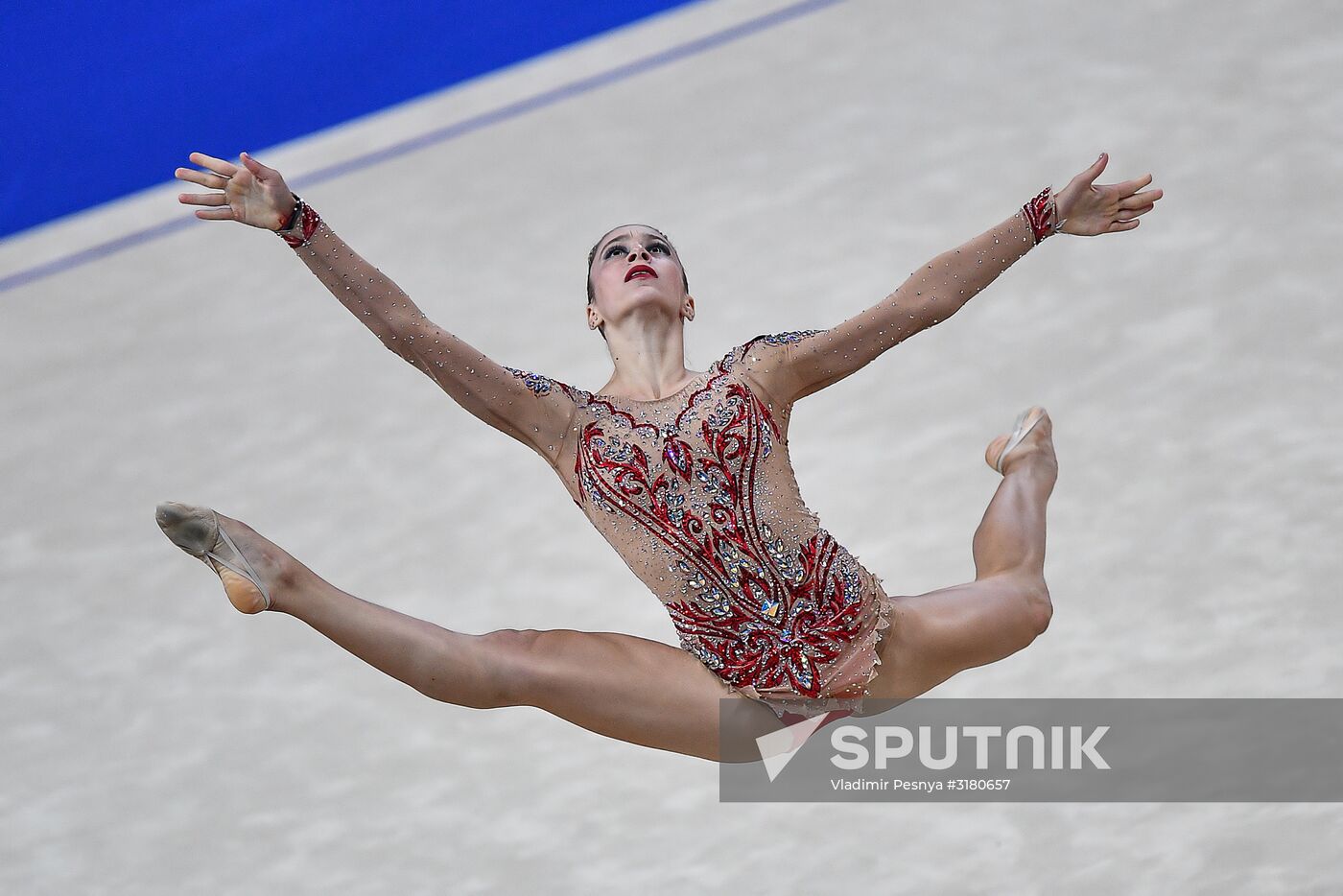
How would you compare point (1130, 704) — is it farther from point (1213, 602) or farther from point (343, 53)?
point (343, 53)

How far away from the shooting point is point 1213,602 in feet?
18.6

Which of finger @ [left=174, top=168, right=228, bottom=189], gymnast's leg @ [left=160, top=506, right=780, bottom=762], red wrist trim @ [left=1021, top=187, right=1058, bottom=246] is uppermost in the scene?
red wrist trim @ [left=1021, top=187, right=1058, bottom=246]

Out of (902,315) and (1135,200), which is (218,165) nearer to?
(902,315)

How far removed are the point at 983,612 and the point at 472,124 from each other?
3.36 meters

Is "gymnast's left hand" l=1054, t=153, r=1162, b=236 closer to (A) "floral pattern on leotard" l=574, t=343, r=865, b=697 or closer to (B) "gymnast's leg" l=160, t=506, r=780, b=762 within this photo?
(A) "floral pattern on leotard" l=574, t=343, r=865, b=697

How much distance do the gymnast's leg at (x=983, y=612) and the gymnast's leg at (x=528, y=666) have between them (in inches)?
12.1

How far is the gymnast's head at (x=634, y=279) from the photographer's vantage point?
162 inches

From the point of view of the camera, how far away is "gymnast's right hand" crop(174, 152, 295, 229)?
3.67 m

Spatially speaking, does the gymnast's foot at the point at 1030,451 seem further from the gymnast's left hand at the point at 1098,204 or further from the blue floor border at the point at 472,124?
the blue floor border at the point at 472,124

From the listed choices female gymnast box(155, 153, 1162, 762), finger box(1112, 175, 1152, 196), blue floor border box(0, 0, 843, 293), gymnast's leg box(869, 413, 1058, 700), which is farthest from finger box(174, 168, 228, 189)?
blue floor border box(0, 0, 843, 293)

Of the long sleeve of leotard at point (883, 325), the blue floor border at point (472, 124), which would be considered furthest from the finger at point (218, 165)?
the blue floor border at point (472, 124)

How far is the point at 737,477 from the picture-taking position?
12.9 feet

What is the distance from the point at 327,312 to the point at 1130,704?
2.76 meters

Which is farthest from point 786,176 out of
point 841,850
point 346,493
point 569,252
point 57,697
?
point 57,697
